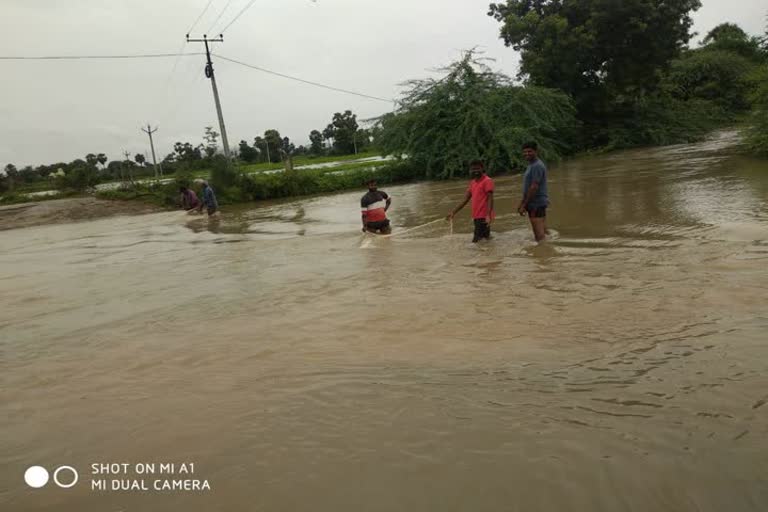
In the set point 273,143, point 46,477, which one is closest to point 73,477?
point 46,477

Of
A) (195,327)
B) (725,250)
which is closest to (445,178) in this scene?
(725,250)

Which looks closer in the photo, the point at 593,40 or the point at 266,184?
the point at 266,184

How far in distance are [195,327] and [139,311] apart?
1338 mm

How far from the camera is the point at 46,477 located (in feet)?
8.64

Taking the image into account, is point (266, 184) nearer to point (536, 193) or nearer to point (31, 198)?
point (31, 198)

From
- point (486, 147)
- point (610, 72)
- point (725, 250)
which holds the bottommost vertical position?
point (725, 250)

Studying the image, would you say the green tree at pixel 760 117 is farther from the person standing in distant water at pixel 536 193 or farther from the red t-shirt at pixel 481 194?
the red t-shirt at pixel 481 194

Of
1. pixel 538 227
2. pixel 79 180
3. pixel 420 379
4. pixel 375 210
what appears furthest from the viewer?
pixel 79 180

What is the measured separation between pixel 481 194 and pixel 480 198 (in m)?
0.08

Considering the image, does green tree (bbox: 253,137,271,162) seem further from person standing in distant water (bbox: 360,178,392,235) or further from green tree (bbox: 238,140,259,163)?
person standing in distant water (bbox: 360,178,392,235)

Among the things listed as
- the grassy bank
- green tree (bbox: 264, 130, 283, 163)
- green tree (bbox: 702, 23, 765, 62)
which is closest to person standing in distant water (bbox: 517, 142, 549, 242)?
the grassy bank

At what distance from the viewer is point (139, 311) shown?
6.12 m

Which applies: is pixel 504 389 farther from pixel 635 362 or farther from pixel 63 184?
pixel 63 184

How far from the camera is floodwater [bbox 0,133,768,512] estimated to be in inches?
91.1
